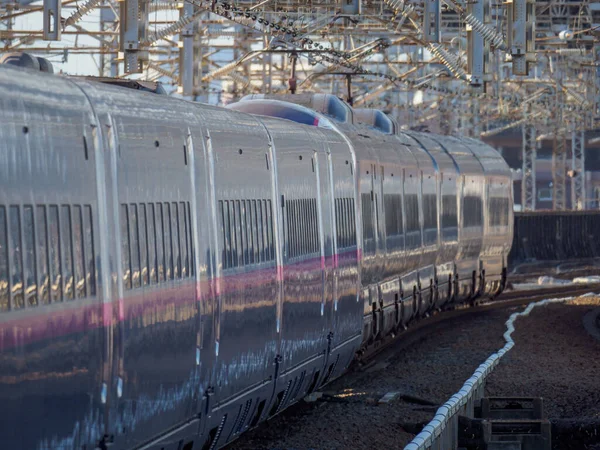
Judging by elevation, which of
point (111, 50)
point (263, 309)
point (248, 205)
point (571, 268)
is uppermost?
point (111, 50)

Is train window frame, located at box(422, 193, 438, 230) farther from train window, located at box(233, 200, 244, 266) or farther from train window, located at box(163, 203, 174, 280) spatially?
train window, located at box(163, 203, 174, 280)

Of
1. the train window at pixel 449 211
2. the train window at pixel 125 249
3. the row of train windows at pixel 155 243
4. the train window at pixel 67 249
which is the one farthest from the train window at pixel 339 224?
the train window at pixel 449 211

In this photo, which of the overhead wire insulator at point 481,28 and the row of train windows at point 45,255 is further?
the overhead wire insulator at point 481,28

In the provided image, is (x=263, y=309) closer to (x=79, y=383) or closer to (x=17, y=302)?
(x=79, y=383)

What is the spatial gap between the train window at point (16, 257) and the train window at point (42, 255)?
22 cm

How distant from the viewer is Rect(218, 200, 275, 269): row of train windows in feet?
38.2

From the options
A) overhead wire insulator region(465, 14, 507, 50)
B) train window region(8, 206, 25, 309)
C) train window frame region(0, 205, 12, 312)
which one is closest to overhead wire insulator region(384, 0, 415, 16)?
overhead wire insulator region(465, 14, 507, 50)

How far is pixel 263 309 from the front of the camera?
1298cm

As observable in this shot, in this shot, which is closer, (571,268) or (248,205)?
(248,205)

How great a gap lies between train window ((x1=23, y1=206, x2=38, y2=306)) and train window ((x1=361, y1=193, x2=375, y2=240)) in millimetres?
12614

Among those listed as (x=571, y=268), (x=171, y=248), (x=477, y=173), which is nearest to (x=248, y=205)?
(x=171, y=248)

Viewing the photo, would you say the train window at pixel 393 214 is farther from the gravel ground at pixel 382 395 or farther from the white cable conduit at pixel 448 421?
the white cable conduit at pixel 448 421

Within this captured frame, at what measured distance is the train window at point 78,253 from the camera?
7.96 m

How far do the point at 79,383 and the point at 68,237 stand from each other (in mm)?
801
